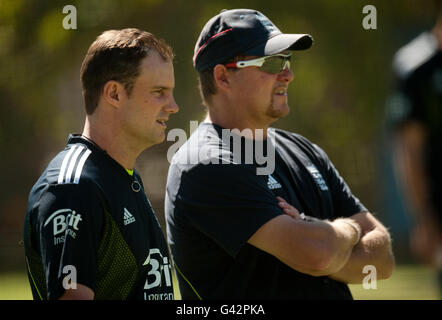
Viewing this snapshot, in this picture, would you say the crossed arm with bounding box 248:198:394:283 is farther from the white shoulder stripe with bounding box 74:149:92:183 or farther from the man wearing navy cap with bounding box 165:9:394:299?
the white shoulder stripe with bounding box 74:149:92:183

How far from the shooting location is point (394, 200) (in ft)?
39.0

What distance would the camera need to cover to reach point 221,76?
132 inches

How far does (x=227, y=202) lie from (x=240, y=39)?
89 cm

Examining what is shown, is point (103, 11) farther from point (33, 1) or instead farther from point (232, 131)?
point (232, 131)

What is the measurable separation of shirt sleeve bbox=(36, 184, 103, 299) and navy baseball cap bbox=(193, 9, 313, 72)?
1261 mm

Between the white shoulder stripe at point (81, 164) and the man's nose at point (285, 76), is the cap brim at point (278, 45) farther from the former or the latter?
the white shoulder stripe at point (81, 164)

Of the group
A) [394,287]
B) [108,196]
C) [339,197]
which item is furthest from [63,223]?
[394,287]

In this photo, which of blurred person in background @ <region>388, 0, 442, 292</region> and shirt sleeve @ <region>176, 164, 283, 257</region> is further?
shirt sleeve @ <region>176, 164, 283, 257</region>

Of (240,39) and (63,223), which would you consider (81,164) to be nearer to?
(63,223)

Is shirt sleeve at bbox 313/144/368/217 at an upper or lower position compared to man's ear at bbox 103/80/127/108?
lower

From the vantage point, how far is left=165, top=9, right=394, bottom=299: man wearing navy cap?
9.46 ft

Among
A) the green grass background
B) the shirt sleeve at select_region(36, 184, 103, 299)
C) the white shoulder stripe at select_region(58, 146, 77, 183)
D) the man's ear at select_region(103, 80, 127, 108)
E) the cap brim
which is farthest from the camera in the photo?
the green grass background

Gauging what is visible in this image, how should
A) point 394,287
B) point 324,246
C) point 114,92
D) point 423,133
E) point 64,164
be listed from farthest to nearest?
point 394,287
point 324,246
point 114,92
point 64,164
point 423,133

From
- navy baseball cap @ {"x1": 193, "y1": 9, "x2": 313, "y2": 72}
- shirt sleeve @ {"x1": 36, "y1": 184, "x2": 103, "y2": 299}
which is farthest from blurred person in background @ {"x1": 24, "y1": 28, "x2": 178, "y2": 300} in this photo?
navy baseball cap @ {"x1": 193, "y1": 9, "x2": 313, "y2": 72}
